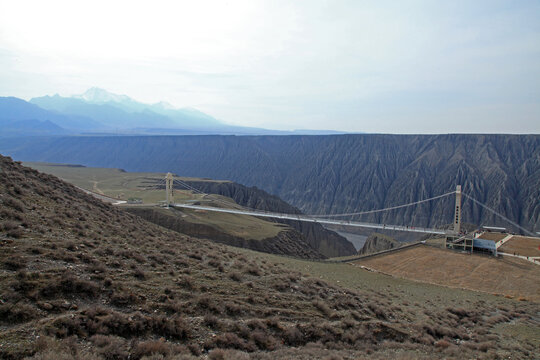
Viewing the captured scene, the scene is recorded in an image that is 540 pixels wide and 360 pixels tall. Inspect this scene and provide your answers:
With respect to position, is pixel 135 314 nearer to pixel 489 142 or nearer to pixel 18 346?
pixel 18 346

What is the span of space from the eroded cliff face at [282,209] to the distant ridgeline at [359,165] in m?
28.7

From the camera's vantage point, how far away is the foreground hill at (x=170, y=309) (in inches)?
286

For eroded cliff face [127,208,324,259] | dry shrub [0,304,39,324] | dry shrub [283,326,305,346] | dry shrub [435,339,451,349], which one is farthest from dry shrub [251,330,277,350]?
eroded cliff face [127,208,324,259]

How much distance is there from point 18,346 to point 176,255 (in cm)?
794

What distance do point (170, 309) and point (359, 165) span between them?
332 feet

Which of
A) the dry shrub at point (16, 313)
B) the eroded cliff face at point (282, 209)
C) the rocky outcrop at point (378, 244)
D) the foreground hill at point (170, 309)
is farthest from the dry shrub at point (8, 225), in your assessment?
the eroded cliff face at point (282, 209)

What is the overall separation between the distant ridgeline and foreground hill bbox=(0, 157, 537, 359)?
7308 cm

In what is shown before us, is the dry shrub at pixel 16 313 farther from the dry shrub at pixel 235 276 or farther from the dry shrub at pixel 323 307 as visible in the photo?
the dry shrub at pixel 323 307

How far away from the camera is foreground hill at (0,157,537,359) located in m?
7.27

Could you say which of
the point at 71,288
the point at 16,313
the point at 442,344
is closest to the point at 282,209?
the point at 442,344

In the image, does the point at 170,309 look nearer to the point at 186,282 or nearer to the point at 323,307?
the point at 186,282

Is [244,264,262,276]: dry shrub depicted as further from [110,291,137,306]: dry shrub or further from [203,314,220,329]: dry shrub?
[110,291,137,306]: dry shrub

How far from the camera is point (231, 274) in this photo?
12758 millimetres

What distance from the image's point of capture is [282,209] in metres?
67.4
